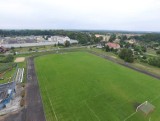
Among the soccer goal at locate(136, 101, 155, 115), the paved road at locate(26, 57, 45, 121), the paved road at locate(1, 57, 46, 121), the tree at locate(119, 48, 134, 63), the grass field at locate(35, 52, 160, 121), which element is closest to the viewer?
the paved road at locate(1, 57, 46, 121)

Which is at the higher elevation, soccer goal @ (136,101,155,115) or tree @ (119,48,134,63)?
tree @ (119,48,134,63)

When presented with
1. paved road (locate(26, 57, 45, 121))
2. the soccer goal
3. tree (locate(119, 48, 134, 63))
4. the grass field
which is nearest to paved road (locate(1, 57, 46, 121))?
paved road (locate(26, 57, 45, 121))

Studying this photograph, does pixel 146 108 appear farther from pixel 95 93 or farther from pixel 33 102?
pixel 33 102

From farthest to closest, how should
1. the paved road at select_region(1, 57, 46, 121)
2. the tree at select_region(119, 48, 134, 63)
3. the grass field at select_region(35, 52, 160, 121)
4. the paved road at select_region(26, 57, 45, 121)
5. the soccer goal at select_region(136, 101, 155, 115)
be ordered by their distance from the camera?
the tree at select_region(119, 48, 134, 63), the soccer goal at select_region(136, 101, 155, 115), the grass field at select_region(35, 52, 160, 121), the paved road at select_region(26, 57, 45, 121), the paved road at select_region(1, 57, 46, 121)

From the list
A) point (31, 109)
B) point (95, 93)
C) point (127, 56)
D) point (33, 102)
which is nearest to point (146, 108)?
point (95, 93)

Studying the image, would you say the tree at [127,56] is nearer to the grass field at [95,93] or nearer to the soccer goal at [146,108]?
the grass field at [95,93]

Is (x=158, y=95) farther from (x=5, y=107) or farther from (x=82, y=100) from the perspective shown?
(x=5, y=107)

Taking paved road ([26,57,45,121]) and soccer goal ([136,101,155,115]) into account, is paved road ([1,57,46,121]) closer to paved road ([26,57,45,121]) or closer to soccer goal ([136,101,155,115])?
paved road ([26,57,45,121])
